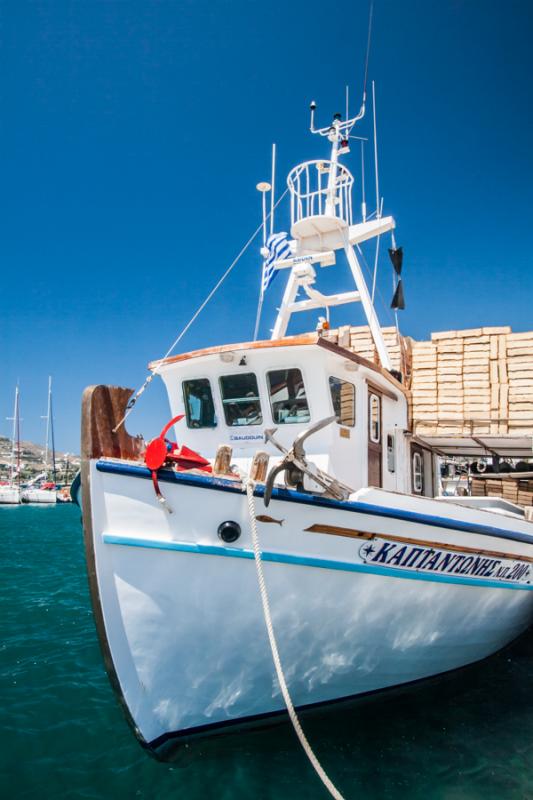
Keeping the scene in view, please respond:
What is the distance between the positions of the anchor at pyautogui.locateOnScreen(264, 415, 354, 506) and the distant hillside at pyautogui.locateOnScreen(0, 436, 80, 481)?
5769cm

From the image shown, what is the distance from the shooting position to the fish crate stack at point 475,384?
8227 millimetres

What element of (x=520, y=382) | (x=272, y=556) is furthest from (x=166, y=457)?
(x=520, y=382)

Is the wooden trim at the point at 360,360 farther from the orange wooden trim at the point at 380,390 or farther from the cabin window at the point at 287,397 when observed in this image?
the cabin window at the point at 287,397

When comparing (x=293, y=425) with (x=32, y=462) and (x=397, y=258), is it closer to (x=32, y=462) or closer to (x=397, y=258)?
(x=397, y=258)

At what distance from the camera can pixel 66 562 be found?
16.6 m

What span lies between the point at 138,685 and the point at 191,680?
46cm

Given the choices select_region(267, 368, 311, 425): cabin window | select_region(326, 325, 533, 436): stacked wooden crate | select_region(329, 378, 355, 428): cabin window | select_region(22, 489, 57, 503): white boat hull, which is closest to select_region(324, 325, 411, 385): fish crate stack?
select_region(326, 325, 533, 436): stacked wooden crate

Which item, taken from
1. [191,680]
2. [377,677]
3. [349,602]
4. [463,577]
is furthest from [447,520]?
[191,680]

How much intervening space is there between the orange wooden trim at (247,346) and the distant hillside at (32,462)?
55674mm

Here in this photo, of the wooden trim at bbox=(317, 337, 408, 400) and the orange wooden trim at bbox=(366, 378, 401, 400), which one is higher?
the wooden trim at bbox=(317, 337, 408, 400)

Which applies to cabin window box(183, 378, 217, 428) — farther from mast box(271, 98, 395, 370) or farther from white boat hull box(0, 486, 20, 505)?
white boat hull box(0, 486, 20, 505)

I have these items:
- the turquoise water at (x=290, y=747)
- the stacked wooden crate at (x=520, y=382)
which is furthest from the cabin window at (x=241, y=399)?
the stacked wooden crate at (x=520, y=382)

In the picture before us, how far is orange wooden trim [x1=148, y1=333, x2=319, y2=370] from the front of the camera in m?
5.64

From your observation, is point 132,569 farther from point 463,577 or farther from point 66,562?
point 66,562
